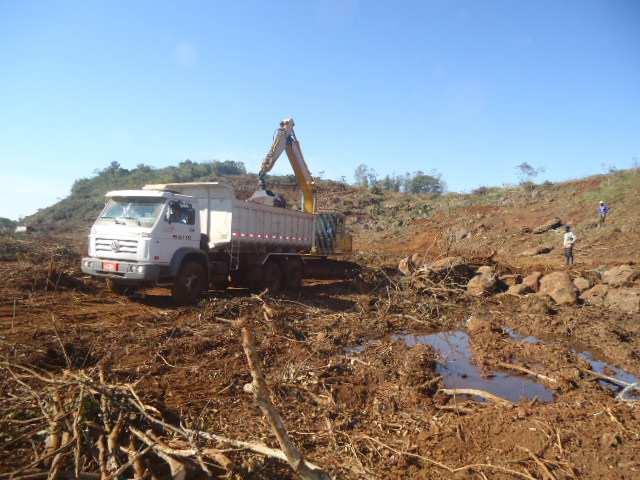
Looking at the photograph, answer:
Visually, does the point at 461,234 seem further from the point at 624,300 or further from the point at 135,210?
the point at 135,210

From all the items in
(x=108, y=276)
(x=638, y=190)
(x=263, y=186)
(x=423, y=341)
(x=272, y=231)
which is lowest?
(x=423, y=341)

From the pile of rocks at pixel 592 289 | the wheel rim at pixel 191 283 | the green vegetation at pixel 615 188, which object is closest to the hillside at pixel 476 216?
the green vegetation at pixel 615 188

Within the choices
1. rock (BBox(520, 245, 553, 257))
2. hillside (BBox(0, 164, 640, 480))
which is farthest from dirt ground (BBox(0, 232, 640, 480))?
rock (BBox(520, 245, 553, 257))

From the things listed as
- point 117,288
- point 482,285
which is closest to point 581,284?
point 482,285

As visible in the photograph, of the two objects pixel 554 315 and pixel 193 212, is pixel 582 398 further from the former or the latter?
pixel 193 212

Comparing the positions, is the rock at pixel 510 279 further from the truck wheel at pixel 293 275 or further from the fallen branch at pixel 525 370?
the fallen branch at pixel 525 370

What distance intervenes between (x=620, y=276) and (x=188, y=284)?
11519 millimetres

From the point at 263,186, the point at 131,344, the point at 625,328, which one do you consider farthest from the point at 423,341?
the point at 263,186

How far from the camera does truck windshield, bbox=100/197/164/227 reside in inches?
347

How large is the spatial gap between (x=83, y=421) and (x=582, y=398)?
5532mm

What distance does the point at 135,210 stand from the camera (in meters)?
8.98

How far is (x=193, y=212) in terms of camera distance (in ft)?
31.6

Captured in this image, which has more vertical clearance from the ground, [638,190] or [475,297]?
[638,190]

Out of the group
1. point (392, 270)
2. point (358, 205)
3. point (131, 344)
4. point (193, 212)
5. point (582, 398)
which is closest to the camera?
point (582, 398)
